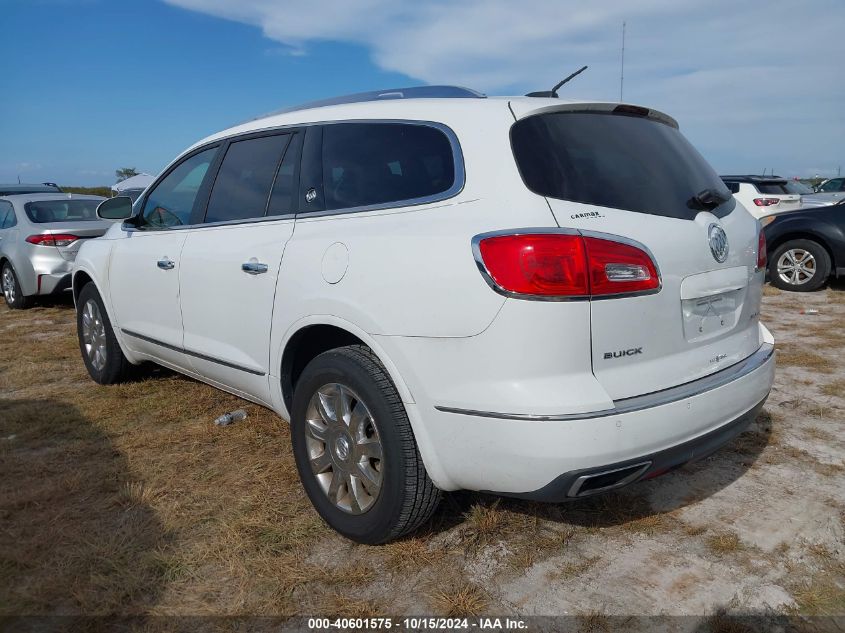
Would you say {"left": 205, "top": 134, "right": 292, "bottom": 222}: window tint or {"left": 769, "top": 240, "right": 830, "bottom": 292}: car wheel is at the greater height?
{"left": 205, "top": 134, "right": 292, "bottom": 222}: window tint

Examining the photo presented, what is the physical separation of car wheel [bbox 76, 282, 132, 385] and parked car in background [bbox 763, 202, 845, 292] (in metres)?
8.25

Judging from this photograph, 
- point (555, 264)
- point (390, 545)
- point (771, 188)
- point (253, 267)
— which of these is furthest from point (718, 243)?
point (771, 188)

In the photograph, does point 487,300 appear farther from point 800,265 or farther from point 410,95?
point 800,265

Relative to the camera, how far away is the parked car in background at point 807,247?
8.67m

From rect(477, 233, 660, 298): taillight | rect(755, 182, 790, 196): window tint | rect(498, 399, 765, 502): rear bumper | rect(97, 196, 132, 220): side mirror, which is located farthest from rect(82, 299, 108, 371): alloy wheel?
rect(755, 182, 790, 196): window tint

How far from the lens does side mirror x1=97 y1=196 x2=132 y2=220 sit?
14.3ft

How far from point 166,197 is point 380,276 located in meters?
2.34

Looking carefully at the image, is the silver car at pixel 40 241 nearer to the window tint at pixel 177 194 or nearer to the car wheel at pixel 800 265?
the window tint at pixel 177 194

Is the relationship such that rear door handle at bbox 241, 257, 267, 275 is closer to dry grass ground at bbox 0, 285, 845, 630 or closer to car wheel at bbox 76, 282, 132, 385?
dry grass ground at bbox 0, 285, 845, 630

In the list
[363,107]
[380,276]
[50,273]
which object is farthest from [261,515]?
[50,273]

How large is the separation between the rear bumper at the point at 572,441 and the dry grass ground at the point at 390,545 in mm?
438

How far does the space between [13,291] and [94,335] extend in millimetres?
4747

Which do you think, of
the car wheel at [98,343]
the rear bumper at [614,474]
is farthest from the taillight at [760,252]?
the car wheel at [98,343]

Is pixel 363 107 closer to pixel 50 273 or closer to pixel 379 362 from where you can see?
pixel 379 362
